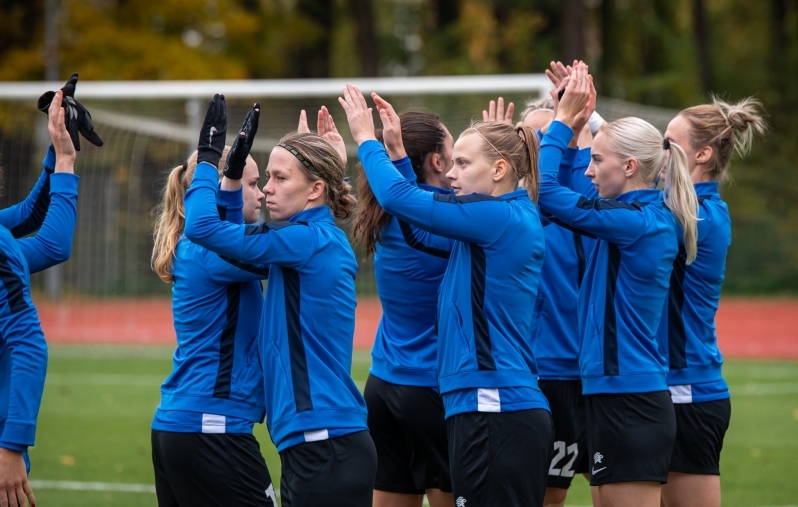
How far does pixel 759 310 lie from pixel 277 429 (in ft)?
65.9

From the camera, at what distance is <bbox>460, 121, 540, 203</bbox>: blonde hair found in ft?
12.8

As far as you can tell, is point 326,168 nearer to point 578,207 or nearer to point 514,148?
point 514,148

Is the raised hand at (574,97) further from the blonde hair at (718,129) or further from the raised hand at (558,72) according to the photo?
the blonde hair at (718,129)

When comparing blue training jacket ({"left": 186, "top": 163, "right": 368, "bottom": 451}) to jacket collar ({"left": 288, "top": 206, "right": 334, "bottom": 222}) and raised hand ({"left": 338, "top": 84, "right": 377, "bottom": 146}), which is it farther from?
raised hand ({"left": 338, "top": 84, "right": 377, "bottom": 146})

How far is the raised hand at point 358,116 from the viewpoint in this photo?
155 inches

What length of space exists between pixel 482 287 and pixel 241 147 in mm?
1056

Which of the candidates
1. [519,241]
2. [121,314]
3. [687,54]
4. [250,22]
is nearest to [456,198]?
[519,241]

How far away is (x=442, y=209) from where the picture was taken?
3732 mm

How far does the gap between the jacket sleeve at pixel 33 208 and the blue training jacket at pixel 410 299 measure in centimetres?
153

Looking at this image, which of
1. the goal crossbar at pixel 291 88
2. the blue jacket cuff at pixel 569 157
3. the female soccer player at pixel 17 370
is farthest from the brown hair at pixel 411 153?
the goal crossbar at pixel 291 88

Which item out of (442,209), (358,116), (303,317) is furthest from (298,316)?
(358,116)

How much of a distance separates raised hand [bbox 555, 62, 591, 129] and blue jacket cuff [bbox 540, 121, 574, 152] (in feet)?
0.09

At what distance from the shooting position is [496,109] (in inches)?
203

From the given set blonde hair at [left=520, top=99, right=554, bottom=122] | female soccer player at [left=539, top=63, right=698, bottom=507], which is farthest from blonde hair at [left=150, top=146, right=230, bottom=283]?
blonde hair at [left=520, top=99, right=554, bottom=122]
